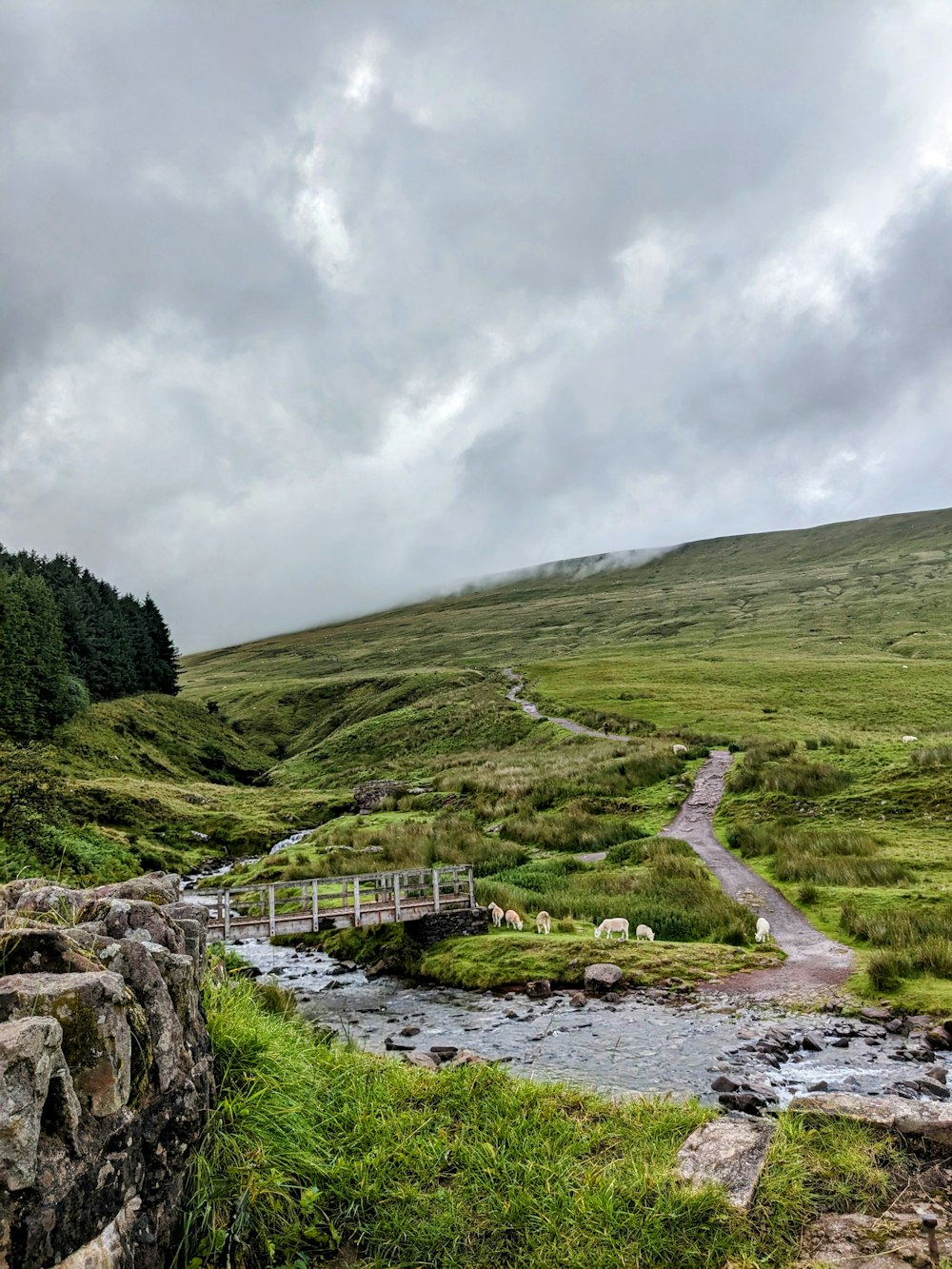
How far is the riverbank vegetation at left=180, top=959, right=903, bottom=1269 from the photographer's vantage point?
5.79 meters

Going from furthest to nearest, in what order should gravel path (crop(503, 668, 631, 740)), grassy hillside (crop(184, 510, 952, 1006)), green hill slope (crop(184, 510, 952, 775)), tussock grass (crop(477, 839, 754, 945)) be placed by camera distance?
green hill slope (crop(184, 510, 952, 775)), gravel path (crop(503, 668, 631, 740)), grassy hillside (crop(184, 510, 952, 1006)), tussock grass (crop(477, 839, 754, 945))

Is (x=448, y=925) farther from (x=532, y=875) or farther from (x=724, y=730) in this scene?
(x=724, y=730)

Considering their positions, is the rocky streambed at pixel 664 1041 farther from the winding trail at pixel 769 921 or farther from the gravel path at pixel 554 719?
the gravel path at pixel 554 719

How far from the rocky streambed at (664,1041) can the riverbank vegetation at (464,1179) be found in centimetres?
267

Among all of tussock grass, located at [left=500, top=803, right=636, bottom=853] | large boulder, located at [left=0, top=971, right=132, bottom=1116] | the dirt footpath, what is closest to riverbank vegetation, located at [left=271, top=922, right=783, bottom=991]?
the dirt footpath

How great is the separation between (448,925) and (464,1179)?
53.2ft

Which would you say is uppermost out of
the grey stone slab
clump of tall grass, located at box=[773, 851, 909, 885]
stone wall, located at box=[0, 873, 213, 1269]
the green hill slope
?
the green hill slope

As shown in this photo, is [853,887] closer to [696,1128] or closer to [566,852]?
[566,852]

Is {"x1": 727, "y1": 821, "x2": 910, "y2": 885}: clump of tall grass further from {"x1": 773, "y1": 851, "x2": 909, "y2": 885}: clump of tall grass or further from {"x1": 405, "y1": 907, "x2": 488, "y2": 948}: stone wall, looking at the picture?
{"x1": 405, "y1": 907, "x2": 488, "y2": 948}: stone wall

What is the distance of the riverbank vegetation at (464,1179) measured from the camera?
19.0 feet

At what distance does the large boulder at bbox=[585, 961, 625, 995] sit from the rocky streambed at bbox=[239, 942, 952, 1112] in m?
0.30

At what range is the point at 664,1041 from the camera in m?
13.7

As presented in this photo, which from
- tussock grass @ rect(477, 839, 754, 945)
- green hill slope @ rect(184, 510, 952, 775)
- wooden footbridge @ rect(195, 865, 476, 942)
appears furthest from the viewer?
green hill slope @ rect(184, 510, 952, 775)

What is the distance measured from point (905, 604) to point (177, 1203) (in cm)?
14929
